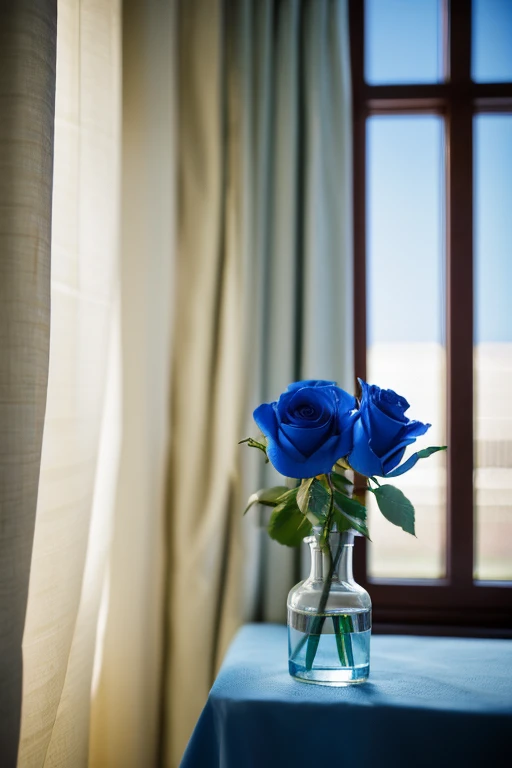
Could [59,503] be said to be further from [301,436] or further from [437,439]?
[437,439]

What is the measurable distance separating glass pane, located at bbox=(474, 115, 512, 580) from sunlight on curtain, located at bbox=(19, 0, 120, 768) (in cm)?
83

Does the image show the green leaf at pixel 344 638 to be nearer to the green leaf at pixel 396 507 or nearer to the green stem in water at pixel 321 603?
the green stem in water at pixel 321 603

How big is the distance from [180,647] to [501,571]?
75 cm

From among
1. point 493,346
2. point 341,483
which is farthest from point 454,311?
point 341,483

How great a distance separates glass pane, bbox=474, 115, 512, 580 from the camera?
1554 millimetres

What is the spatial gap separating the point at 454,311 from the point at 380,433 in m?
0.68

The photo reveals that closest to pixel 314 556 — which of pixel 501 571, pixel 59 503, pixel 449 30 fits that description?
pixel 59 503

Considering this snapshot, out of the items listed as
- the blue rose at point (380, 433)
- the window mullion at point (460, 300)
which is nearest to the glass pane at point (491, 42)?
the window mullion at point (460, 300)

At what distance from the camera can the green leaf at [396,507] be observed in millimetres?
1024

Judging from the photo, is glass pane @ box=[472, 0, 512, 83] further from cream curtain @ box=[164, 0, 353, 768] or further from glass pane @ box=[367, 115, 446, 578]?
cream curtain @ box=[164, 0, 353, 768]

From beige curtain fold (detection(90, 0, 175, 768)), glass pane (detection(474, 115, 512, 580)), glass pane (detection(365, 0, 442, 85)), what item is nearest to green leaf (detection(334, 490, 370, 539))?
beige curtain fold (detection(90, 0, 175, 768))

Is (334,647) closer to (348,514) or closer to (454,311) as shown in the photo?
(348,514)

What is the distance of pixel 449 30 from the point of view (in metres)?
1.52

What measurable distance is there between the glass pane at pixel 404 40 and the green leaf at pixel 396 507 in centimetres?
103
